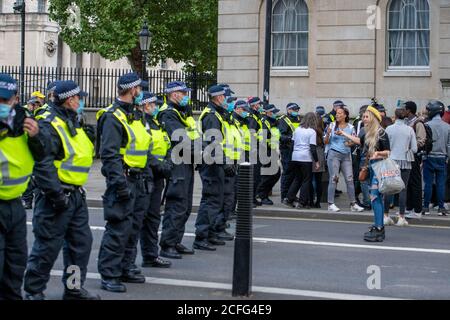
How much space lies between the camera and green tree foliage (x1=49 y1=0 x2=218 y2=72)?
35344mm

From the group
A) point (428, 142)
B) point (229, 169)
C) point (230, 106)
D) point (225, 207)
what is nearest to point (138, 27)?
point (428, 142)

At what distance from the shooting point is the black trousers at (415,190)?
1562 cm

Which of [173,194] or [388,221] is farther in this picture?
[388,221]

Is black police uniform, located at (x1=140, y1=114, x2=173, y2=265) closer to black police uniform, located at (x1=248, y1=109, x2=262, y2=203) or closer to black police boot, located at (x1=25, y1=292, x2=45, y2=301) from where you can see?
black police boot, located at (x1=25, y1=292, x2=45, y2=301)

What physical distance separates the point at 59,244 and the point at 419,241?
6.66 metres

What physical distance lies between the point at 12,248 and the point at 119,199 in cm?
198

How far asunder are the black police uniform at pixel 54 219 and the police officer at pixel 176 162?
9.35 ft

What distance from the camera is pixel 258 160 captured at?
17516 mm

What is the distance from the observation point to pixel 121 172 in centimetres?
891

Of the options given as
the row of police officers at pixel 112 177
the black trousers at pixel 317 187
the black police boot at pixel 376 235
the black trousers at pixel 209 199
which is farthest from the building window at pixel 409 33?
the black trousers at pixel 209 199

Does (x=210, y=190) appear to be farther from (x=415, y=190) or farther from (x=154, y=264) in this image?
(x=415, y=190)

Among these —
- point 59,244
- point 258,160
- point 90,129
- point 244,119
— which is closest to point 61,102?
point 90,129

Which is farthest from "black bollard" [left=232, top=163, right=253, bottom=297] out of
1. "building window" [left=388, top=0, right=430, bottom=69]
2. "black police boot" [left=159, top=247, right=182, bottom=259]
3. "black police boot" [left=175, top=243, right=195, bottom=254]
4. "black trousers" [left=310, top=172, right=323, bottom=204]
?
"building window" [left=388, top=0, right=430, bottom=69]

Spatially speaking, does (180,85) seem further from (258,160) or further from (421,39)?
(421,39)
